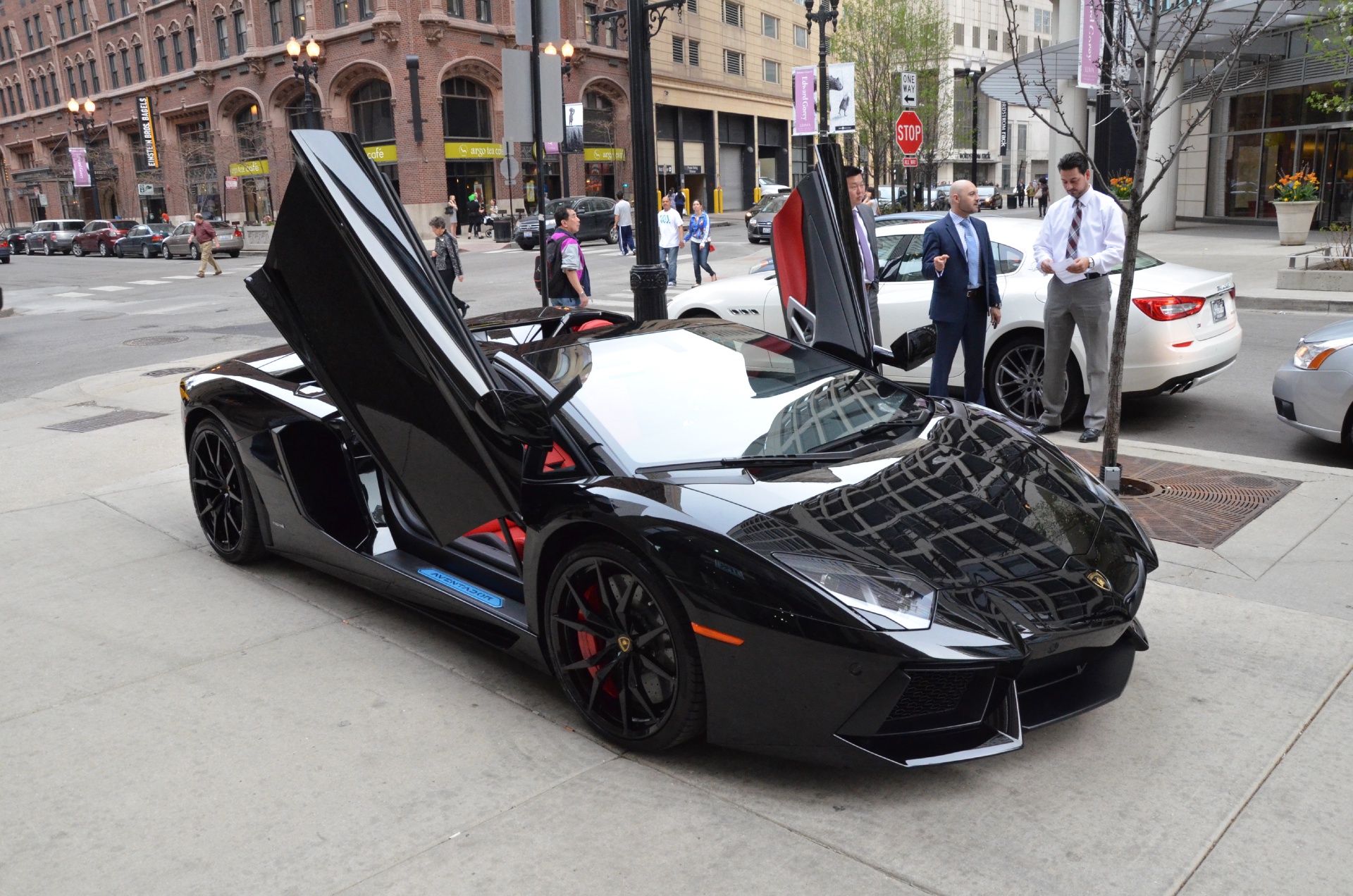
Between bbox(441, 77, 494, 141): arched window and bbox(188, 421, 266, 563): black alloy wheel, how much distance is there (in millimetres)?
44773

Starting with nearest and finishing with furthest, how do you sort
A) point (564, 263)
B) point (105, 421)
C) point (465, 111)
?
point (105, 421) → point (564, 263) → point (465, 111)

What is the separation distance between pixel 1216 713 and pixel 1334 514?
8.24ft

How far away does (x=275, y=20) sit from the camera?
5122cm

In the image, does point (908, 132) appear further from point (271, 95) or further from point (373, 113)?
point (271, 95)

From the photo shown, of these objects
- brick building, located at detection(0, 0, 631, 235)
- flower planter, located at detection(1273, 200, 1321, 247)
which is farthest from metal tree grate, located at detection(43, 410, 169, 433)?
Answer: brick building, located at detection(0, 0, 631, 235)

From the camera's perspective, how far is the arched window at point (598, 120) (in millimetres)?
54031

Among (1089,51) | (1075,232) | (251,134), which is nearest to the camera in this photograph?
(1075,232)

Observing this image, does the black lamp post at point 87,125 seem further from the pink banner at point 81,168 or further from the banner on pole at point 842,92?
the banner on pole at point 842,92

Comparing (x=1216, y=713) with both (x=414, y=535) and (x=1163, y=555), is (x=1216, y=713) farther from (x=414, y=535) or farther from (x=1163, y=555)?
(x=414, y=535)

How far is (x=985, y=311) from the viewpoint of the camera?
293 inches

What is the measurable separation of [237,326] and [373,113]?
34.0 meters

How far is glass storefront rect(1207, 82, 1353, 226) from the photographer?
26.8 metres

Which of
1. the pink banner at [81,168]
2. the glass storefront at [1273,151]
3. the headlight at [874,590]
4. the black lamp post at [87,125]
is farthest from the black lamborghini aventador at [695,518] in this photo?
the pink banner at [81,168]

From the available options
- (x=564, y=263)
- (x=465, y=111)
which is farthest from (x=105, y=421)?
(x=465, y=111)
